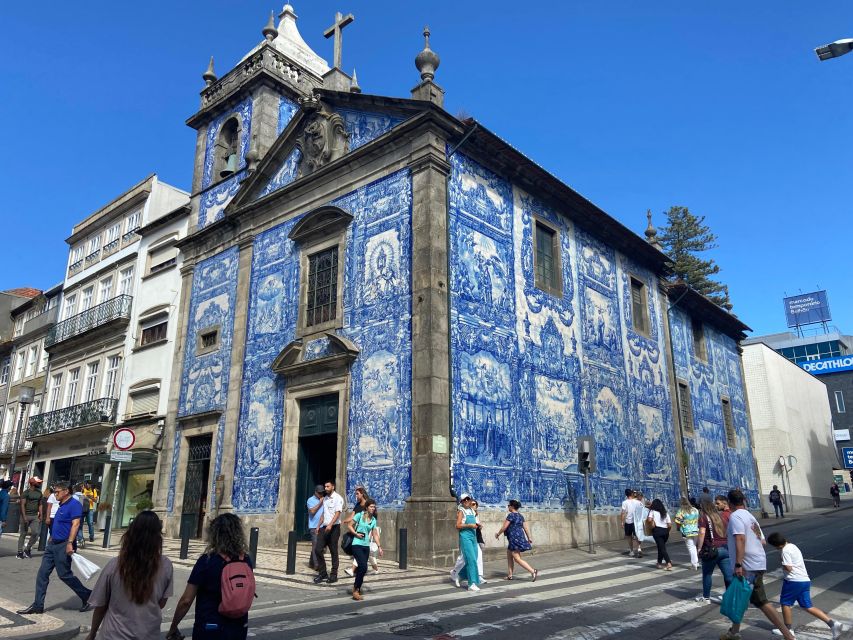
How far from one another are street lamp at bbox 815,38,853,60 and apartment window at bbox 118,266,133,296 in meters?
23.0

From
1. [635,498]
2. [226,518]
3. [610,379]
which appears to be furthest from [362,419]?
[226,518]

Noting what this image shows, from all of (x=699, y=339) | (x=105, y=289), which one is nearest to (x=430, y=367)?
(x=699, y=339)

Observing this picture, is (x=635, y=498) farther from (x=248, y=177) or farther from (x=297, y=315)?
(x=248, y=177)

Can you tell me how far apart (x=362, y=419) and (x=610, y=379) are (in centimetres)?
821

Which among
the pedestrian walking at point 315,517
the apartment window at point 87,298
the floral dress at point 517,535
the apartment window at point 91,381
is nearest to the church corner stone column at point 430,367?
the floral dress at point 517,535

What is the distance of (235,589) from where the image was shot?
3744 mm

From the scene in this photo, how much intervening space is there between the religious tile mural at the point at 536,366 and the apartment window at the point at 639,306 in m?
0.76

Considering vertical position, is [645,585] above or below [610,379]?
below

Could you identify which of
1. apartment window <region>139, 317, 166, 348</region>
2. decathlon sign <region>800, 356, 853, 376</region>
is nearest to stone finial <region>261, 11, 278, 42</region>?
apartment window <region>139, 317, 166, 348</region>

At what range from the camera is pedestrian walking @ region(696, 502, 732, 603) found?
820 centimetres

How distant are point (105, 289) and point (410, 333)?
1853 cm

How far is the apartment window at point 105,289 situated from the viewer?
26531 mm

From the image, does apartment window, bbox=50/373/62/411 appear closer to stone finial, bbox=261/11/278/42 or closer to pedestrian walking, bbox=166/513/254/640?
stone finial, bbox=261/11/278/42

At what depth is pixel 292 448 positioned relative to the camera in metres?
15.5
